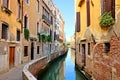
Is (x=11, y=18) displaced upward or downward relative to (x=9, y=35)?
upward

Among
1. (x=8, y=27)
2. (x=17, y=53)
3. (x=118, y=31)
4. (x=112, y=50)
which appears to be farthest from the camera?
(x=17, y=53)

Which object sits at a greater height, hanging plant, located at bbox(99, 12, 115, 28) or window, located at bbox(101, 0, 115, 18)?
window, located at bbox(101, 0, 115, 18)

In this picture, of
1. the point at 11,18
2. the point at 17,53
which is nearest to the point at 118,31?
the point at 11,18

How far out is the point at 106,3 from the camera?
10445mm

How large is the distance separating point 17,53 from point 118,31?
31.0 feet

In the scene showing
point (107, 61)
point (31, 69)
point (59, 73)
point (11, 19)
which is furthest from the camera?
point (59, 73)

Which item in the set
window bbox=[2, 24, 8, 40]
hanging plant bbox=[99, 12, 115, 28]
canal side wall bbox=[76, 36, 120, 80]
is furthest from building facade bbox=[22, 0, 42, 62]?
hanging plant bbox=[99, 12, 115, 28]

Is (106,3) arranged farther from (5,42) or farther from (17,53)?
(17,53)

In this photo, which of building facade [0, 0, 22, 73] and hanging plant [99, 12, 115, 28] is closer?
hanging plant [99, 12, 115, 28]

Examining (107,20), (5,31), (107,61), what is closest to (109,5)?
(107,20)

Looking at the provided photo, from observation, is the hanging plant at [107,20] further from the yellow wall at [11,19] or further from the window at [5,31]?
the window at [5,31]

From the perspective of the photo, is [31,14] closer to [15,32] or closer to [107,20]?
[15,32]

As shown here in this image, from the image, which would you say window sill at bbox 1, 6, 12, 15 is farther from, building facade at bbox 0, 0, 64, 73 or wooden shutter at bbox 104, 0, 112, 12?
wooden shutter at bbox 104, 0, 112, 12

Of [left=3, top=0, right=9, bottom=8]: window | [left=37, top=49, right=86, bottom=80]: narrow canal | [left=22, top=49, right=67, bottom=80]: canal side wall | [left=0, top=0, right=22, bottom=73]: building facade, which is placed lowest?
[left=37, top=49, right=86, bottom=80]: narrow canal
